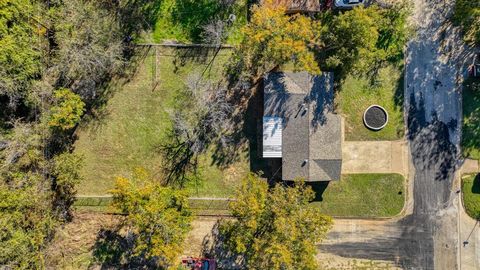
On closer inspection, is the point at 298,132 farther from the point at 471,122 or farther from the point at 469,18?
the point at 469,18

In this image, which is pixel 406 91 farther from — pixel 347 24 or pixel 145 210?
pixel 145 210

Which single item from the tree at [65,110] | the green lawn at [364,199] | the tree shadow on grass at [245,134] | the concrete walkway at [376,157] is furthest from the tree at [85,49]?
the concrete walkway at [376,157]

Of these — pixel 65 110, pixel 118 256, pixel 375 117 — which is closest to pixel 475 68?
pixel 375 117

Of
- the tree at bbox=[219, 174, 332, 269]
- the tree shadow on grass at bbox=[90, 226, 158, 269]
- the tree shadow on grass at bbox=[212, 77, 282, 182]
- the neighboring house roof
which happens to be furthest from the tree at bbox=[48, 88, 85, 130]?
the neighboring house roof

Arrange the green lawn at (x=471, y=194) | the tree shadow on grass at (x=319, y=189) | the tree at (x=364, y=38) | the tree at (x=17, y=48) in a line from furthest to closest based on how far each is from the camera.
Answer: the tree shadow on grass at (x=319, y=189) < the green lawn at (x=471, y=194) < the tree at (x=364, y=38) < the tree at (x=17, y=48)

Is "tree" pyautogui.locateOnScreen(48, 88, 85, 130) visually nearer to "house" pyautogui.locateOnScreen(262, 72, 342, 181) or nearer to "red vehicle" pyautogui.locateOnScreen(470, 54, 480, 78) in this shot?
"house" pyautogui.locateOnScreen(262, 72, 342, 181)

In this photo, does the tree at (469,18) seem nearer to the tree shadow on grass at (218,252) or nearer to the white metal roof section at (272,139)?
the white metal roof section at (272,139)
